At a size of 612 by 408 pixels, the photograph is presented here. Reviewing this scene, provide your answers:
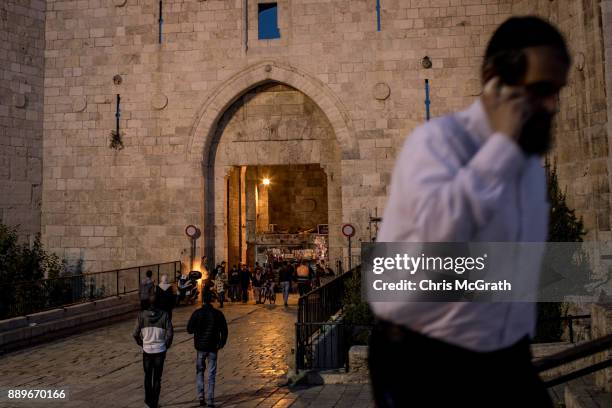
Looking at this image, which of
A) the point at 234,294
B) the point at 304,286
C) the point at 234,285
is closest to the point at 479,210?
the point at 304,286

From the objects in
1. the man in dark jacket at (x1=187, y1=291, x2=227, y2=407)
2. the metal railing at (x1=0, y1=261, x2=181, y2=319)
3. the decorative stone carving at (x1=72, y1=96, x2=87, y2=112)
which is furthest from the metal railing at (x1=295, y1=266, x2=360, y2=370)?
the decorative stone carving at (x1=72, y1=96, x2=87, y2=112)

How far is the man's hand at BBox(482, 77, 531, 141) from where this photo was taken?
40.2 inches

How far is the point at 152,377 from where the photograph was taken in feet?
23.5

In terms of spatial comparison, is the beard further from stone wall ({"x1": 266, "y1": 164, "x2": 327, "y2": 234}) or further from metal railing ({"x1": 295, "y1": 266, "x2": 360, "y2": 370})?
stone wall ({"x1": 266, "y1": 164, "x2": 327, "y2": 234})

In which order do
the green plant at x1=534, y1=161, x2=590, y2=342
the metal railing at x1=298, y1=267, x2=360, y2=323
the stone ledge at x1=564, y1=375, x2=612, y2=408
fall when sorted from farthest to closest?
the green plant at x1=534, y1=161, x2=590, y2=342, the metal railing at x1=298, y1=267, x2=360, y2=323, the stone ledge at x1=564, y1=375, x2=612, y2=408

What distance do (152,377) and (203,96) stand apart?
13.8 metres

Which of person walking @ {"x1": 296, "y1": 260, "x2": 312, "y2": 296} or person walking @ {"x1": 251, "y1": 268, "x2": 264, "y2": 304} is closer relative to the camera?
person walking @ {"x1": 296, "y1": 260, "x2": 312, "y2": 296}

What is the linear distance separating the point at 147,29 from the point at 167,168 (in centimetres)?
524

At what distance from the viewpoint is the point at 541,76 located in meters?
1.04

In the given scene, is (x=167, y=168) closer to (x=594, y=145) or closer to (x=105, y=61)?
(x=105, y=61)

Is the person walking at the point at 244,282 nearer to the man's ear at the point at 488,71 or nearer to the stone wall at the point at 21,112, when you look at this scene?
the stone wall at the point at 21,112

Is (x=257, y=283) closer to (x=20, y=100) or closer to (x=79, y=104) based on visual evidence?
(x=79, y=104)

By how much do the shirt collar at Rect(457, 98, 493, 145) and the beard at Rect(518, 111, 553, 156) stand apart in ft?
0.26

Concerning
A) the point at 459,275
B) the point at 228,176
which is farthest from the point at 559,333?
the point at 228,176
